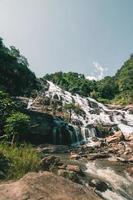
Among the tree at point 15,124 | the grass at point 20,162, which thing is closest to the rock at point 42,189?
the grass at point 20,162

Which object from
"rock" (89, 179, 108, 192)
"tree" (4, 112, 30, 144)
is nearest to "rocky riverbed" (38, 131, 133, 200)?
"rock" (89, 179, 108, 192)

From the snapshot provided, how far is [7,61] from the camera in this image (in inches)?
2299

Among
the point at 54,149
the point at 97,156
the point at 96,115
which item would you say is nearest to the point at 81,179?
the point at 97,156

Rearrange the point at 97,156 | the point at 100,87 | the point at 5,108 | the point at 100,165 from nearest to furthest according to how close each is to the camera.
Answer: the point at 100,165 → the point at 5,108 → the point at 97,156 → the point at 100,87

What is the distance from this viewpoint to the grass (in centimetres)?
1251

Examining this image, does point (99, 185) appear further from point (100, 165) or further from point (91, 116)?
point (91, 116)

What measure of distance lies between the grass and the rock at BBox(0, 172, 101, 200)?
2.51 metres

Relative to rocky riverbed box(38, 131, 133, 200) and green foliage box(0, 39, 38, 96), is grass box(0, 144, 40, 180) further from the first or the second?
green foliage box(0, 39, 38, 96)

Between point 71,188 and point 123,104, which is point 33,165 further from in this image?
point 123,104

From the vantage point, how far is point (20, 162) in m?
13.2

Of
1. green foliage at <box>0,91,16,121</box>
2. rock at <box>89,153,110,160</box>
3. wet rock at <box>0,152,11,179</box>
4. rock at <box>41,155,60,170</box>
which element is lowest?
wet rock at <box>0,152,11,179</box>

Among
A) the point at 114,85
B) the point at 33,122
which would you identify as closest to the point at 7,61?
the point at 33,122

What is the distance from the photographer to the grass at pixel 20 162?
12.5 meters

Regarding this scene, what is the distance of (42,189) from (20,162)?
14.1 ft
